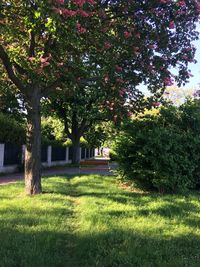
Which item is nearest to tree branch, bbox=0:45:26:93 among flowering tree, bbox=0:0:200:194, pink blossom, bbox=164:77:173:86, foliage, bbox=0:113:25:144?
flowering tree, bbox=0:0:200:194

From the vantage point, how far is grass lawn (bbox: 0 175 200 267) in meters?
6.00

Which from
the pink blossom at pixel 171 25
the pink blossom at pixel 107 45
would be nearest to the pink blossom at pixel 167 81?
the pink blossom at pixel 171 25

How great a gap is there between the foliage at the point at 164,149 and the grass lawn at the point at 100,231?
1122 mm

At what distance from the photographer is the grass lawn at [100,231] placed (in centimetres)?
600

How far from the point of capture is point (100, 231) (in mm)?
7449

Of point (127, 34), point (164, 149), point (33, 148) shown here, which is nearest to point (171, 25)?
point (127, 34)

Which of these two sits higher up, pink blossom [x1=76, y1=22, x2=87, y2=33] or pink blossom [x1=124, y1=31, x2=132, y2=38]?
pink blossom [x1=124, y1=31, x2=132, y2=38]

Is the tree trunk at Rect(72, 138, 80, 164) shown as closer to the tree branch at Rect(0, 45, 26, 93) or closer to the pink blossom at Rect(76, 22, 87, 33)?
the tree branch at Rect(0, 45, 26, 93)

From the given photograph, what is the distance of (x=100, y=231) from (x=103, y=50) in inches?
228

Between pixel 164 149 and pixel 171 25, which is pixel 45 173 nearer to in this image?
pixel 164 149

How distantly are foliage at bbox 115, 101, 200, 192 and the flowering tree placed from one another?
123 centimetres

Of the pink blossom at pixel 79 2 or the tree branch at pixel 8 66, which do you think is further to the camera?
the tree branch at pixel 8 66

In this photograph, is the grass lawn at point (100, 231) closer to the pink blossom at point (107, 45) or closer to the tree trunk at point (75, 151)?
the pink blossom at point (107, 45)

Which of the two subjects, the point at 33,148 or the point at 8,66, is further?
the point at 33,148
